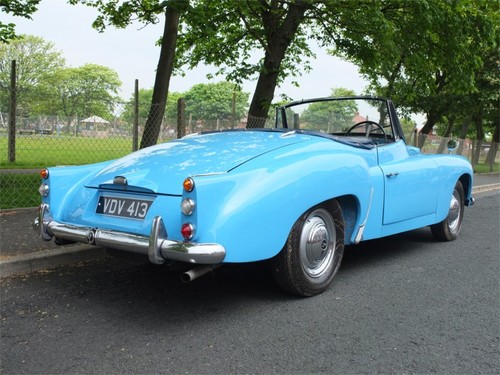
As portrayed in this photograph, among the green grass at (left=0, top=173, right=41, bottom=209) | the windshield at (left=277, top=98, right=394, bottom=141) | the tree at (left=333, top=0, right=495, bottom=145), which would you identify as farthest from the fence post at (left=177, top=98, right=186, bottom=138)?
the tree at (left=333, top=0, right=495, bottom=145)

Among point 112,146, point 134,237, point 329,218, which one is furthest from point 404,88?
point 134,237

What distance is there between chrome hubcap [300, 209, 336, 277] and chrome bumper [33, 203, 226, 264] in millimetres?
851

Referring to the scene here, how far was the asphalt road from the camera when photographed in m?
2.59

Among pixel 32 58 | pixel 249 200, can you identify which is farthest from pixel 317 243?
pixel 32 58

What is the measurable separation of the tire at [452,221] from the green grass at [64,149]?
4.63 meters

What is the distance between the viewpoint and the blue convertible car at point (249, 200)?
293 centimetres

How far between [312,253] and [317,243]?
85 mm

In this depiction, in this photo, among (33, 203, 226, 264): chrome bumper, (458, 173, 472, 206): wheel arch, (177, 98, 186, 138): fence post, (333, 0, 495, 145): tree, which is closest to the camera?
(33, 203, 226, 264): chrome bumper

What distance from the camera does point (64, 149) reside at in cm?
693

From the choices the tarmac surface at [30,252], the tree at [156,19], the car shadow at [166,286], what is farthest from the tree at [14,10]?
the car shadow at [166,286]

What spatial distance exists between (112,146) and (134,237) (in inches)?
180

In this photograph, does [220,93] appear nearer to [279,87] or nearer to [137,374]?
[279,87]

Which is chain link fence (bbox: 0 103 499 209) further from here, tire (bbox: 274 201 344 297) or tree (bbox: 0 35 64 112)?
tree (bbox: 0 35 64 112)

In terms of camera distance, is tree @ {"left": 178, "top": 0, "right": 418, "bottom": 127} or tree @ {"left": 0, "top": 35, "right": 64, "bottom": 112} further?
tree @ {"left": 0, "top": 35, "right": 64, "bottom": 112}
